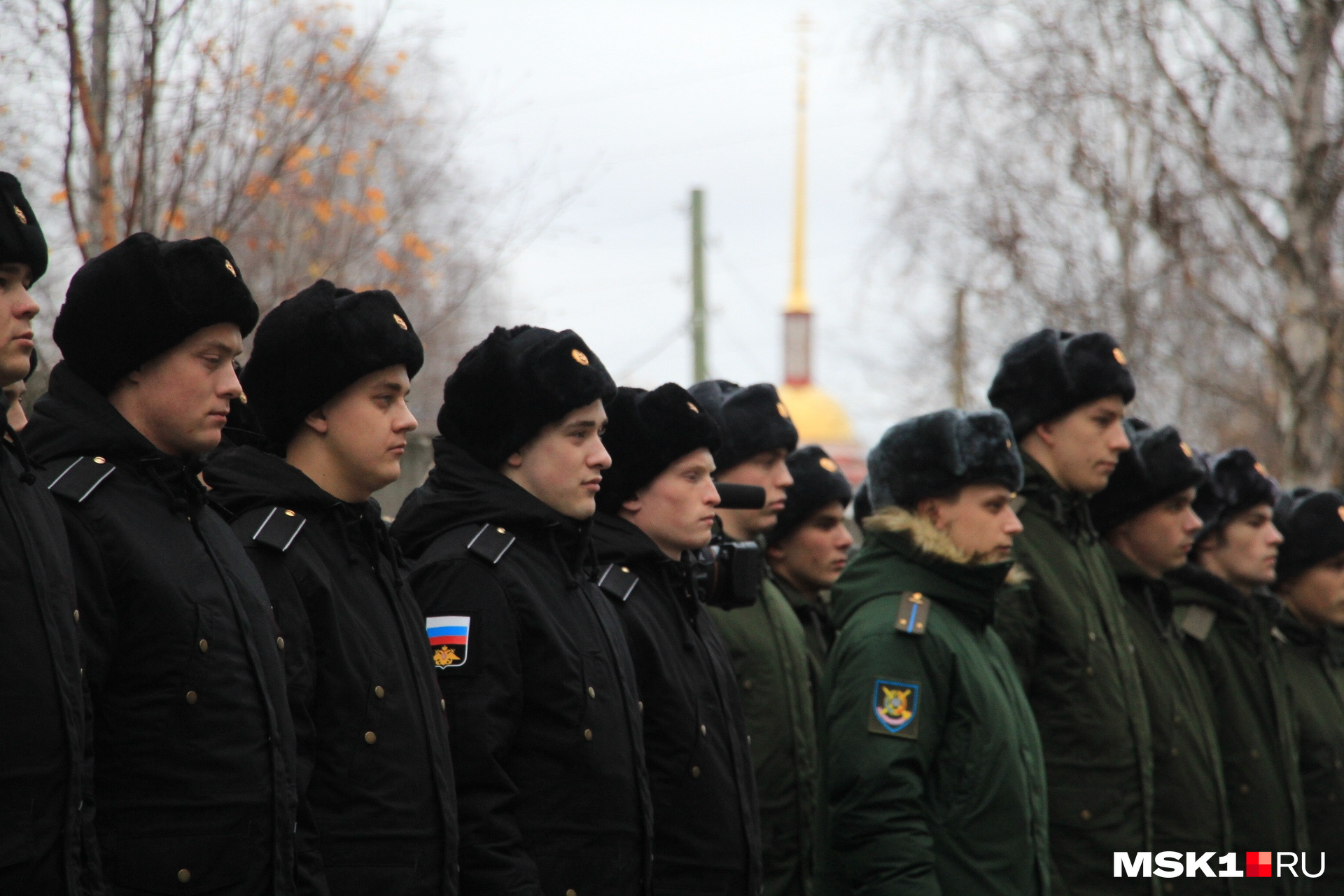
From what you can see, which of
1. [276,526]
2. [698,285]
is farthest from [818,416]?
[276,526]

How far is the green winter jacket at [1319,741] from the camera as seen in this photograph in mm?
6980

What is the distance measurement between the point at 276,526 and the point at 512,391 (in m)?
0.83

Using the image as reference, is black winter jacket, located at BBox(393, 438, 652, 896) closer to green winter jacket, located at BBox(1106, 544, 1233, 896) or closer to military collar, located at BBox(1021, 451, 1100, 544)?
military collar, located at BBox(1021, 451, 1100, 544)

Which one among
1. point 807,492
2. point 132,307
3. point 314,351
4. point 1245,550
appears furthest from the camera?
point 1245,550

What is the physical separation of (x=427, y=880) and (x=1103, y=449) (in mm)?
3561

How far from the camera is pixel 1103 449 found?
6.23 m

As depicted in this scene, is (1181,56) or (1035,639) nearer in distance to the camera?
(1035,639)

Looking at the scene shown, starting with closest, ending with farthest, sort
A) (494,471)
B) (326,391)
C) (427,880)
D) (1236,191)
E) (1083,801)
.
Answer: (427,880), (326,391), (494,471), (1083,801), (1236,191)

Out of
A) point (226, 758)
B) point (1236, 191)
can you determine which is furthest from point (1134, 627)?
point (1236, 191)

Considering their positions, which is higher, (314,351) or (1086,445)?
(1086,445)

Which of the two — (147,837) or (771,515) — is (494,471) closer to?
(147,837)

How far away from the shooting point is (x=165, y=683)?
315cm

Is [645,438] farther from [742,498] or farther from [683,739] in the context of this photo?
[683,739]

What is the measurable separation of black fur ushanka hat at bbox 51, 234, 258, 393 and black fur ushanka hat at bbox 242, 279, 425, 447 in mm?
354
